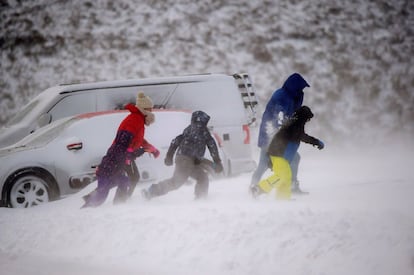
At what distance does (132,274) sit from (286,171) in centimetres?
193

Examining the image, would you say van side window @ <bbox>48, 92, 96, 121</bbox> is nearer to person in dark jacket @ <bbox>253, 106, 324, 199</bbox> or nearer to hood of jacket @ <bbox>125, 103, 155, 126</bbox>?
hood of jacket @ <bbox>125, 103, 155, 126</bbox>

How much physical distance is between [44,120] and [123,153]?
2387 millimetres

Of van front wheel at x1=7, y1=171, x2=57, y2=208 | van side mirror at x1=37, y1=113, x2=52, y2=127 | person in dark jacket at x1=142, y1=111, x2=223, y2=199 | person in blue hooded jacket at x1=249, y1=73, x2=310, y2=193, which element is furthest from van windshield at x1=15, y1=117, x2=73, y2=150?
person in blue hooded jacket at x1=249, y1=73, x2=310, y2=193

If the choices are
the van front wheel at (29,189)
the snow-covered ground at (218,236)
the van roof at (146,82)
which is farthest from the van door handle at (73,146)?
the van roof at (146,82)

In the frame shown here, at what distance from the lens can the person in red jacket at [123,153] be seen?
5.02 m

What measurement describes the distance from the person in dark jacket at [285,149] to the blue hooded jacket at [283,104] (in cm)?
24

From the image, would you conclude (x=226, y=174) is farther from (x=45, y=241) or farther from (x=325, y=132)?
(x=325, y=132)

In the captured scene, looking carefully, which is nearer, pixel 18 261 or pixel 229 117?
pixel 18 261

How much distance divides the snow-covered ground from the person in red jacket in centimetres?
17

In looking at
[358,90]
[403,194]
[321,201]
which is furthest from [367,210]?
[358,90]

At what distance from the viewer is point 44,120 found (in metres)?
6.93

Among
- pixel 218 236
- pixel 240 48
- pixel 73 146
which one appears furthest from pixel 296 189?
pixel 240 48

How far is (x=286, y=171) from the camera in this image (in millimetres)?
4980

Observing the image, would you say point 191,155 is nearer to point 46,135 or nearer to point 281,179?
point 281,179
